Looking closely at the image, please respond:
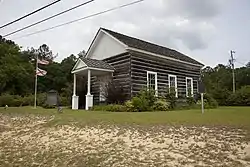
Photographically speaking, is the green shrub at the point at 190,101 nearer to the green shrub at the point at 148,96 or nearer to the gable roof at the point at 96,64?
the green shrub at the point at 148,96

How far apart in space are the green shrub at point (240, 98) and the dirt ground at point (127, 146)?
66.8 feet

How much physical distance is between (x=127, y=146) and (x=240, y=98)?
2333 cm

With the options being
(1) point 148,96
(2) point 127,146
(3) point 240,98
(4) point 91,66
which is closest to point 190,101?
(1) point 148,96

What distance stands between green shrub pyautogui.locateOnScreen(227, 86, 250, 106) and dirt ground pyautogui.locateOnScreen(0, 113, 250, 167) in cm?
2036

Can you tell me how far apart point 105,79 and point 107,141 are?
14253 mm

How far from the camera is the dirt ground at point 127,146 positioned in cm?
716

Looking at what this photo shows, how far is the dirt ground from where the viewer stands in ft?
23.5

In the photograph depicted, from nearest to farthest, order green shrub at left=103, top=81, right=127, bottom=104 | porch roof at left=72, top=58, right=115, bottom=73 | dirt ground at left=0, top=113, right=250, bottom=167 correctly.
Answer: dirt ground at left=0, top=113, right=250, bottom=167 → green shrub at left=103, top=81, right=127, bottom=104 → porch roof at left=72, top=58, right=115, bottom=73

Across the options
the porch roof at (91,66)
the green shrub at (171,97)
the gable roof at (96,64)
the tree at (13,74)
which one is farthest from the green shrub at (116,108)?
the tree at (13,74)

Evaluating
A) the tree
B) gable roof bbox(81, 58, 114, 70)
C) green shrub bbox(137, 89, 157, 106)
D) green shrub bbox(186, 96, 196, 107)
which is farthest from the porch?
the tree

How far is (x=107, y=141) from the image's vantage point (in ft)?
30.0

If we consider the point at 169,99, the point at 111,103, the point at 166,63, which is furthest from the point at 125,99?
the point at 166,63

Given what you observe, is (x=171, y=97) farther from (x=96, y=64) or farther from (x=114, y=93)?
(x=96, y=64)

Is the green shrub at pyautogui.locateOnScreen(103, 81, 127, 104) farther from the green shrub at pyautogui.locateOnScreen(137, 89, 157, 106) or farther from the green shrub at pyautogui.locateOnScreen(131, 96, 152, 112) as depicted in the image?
the green shrub at pyautogui.locateOnScreen(131, 96, 152, 112)
